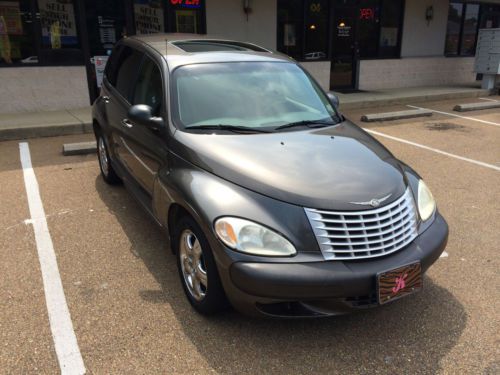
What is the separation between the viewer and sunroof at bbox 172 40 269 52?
4.11 meters

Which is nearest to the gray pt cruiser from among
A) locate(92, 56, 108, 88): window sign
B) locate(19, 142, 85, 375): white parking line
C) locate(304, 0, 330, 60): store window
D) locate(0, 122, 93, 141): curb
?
locate(19, 142, 85, 375): white parking line

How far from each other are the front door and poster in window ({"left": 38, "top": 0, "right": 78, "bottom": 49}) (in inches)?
268

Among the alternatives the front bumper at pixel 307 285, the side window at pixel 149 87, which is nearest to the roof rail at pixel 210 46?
the side window at pixel 149 87

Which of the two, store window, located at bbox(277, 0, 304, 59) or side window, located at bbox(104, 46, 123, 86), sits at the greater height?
store window, located at bbox(277, 0, 304, 59)

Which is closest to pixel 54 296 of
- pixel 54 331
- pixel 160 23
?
pixel 54 331

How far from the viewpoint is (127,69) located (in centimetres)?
465

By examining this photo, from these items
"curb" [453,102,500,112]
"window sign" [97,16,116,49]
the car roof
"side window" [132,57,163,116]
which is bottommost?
"curb" [453,102,500,112]

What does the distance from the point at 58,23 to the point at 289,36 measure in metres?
5.54

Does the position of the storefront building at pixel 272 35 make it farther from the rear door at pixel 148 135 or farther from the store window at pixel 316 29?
the rear door at pixel 148 135

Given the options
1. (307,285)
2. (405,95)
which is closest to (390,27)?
(405,95)

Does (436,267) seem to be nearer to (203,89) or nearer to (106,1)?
(203,89)

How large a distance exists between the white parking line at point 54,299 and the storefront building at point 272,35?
494cm

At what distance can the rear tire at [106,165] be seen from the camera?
529 cm

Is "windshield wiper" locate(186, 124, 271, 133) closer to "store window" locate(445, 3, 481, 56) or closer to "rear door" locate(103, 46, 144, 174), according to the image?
"rear door" locate(103, 46, 144, 174)
